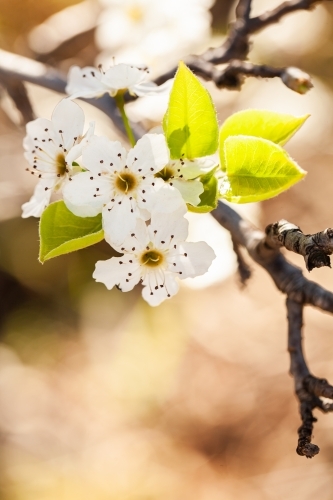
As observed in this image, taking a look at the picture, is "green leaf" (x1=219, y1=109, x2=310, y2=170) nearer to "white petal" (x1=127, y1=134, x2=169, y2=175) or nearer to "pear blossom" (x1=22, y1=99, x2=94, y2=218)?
"white petal" (x1=127, y1=134, x2=169, y2=175)

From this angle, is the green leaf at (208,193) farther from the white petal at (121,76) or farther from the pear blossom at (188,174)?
the white petal at (121,76)

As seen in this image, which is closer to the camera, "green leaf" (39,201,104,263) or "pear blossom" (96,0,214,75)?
"green leaf" (39,201,104,263)

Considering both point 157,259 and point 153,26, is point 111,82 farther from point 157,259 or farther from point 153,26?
point 153,26

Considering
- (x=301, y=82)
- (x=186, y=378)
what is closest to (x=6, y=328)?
(x=186, y=378)

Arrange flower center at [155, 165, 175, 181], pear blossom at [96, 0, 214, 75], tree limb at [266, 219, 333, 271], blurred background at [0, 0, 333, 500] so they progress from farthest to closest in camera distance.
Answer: blurred background at [0, 0, 333, 500], pear blossom at [96, 0, 214, 75], flower center at [155, 165, 175, 181], tree limb at [266, 219, 333, 271]

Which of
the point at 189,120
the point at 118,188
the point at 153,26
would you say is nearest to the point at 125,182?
the point at 118,188

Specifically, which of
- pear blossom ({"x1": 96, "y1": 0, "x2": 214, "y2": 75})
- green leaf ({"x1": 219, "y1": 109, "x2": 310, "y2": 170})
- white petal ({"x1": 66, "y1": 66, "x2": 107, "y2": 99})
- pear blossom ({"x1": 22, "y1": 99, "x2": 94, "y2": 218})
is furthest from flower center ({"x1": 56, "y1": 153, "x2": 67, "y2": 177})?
pear blossom ({"x1": 96, "y1": 0, "x2": 214, "y2": 75})
